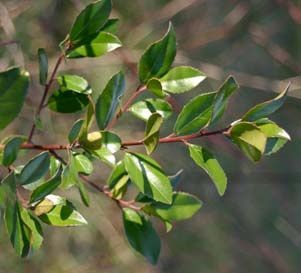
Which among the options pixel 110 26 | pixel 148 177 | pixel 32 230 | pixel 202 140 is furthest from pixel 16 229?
pixel 202 140

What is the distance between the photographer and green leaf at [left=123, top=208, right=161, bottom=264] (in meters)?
0.78

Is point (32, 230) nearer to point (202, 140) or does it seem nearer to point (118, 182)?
point (118, 182)

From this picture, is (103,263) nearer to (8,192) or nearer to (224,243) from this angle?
(224,243)

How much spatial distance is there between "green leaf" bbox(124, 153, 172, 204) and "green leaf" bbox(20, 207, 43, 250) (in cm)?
10

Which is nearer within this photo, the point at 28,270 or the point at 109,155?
the point at 109,155

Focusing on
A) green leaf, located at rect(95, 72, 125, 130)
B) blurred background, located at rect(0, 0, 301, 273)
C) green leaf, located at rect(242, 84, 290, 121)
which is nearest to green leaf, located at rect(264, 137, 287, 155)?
green leaf, located at rect(242, 84, 290, 121)

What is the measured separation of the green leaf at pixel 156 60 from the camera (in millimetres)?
736

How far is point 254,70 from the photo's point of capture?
3.60 m

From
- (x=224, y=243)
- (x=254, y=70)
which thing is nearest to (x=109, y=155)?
(x=224, y=243)

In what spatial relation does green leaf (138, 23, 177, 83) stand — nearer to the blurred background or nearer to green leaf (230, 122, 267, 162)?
green leaf (230, 122, 267, 162)

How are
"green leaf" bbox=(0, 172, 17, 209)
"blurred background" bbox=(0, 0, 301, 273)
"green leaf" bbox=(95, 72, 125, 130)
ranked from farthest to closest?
"blurred background" bbox=(0, 0, 301, 273) < "green leaf" bbox=(95, 72, 125, 130) < "green leaf" bbox=(0, 172, 17, 209)

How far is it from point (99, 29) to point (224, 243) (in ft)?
7.83

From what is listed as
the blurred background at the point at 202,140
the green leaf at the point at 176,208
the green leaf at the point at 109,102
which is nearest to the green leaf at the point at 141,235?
the green leaf at the point at 176,208

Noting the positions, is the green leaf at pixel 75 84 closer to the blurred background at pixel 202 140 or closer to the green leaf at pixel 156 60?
the green leaf at pixel 156 60
